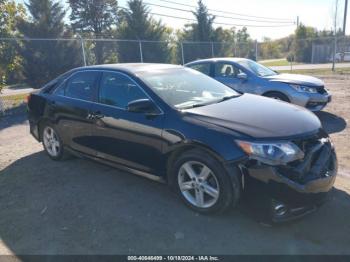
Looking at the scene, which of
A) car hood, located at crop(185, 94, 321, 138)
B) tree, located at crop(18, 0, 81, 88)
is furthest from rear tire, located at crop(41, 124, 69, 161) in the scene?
tree, located at crop(18, 0, 81, 88)

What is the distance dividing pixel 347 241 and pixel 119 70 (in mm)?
3338

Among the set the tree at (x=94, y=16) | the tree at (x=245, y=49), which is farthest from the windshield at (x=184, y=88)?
the tree at (x=94, y=16)

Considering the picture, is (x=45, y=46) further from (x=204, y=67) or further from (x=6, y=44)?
(x=204, y=67)

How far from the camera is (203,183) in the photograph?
144 inches

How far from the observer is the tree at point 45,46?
14.8 m

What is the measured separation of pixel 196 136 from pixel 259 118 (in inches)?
28.8

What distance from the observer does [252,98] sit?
4.59 meters

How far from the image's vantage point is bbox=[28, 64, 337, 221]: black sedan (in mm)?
3266

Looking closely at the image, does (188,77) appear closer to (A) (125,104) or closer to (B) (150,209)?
(A) (125,104)

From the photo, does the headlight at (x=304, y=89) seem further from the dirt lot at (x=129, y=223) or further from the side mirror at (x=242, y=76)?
the dirt lot at (x=129, y=223)

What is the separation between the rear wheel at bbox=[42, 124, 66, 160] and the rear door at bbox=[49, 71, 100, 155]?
0.75 feet

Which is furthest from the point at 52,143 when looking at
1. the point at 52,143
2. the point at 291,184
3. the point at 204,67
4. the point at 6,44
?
the point at 6,44

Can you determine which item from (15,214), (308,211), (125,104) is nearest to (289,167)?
(308,211)

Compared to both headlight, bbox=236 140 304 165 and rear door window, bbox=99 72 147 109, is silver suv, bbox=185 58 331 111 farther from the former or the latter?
headlight, bbox=236 140 304 165
